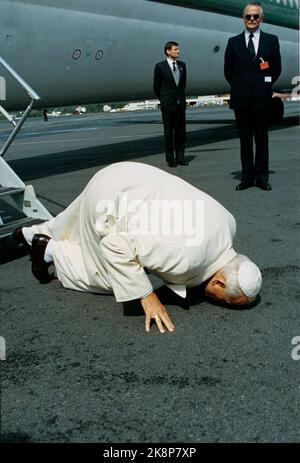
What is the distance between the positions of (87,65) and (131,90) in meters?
1.32

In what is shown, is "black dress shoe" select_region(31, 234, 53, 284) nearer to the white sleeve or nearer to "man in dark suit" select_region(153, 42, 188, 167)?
the white sleeve

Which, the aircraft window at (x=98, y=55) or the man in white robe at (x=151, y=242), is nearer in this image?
the man in white robe at (x=151, y=242)

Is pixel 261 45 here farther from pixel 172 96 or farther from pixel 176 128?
pixel 176 128

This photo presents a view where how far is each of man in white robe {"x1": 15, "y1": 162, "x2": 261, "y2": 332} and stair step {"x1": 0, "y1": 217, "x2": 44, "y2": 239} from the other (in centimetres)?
78

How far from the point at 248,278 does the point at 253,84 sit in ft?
11.9

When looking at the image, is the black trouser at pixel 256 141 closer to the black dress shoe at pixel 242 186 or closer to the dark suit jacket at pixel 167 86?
the black dress shoe at pixel 242 186

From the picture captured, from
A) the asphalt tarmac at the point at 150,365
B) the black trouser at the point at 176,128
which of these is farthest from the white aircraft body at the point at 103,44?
the asphalt tarmac at the point at 150,365

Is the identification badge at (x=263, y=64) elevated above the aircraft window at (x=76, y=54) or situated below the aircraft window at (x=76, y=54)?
below

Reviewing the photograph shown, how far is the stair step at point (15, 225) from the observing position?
3455 mm

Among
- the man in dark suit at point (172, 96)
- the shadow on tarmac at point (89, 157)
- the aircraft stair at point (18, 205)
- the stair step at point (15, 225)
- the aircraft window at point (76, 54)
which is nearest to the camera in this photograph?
the stair step at point (15, 225)

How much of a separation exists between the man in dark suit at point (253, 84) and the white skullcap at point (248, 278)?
10.5ft

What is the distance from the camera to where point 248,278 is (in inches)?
94.7

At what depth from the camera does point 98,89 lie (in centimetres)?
681

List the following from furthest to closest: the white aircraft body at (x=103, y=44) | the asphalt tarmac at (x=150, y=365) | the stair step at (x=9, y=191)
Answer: the white aircraft body at (x=103, y=44) < the stair step at (x=9, y=191) < the asphalt tarmac at (x=150, y=365)
